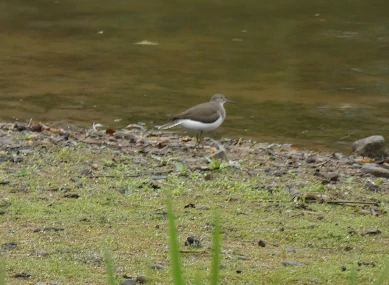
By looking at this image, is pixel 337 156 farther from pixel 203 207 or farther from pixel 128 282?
pixel 128 282

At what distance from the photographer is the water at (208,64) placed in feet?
32.9

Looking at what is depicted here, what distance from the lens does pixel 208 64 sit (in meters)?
12.7

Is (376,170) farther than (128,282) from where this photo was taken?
Yes

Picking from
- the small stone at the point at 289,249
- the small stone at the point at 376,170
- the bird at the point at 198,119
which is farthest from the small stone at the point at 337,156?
the small stone at the point at 289,249

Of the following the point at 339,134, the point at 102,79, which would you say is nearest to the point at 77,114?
the point at 102,79

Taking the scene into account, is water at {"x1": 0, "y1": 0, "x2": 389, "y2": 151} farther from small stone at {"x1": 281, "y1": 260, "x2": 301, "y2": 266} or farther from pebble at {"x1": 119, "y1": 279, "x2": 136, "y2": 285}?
pebble at {"x1": 119, "y1": 279, "x2": 136, "y2": 285}

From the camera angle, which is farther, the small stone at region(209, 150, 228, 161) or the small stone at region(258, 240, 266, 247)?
the small stone at region(209, 150, 228, 161)

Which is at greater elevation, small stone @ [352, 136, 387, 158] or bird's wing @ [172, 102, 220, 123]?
bird's wing @ [172, 102, 220, 123]

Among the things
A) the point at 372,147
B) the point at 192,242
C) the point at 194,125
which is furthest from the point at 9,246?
the point at 372,147

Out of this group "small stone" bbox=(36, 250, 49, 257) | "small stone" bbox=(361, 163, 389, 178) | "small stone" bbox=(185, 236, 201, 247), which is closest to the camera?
"small stone" bbox=(36, 250, 49, 257)

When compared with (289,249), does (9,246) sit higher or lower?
higher

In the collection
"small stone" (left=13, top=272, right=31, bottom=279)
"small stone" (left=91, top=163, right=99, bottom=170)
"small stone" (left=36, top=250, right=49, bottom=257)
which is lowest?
"small stone" (left=91, top=163, right=99, bottom=170)

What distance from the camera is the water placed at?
1002cm

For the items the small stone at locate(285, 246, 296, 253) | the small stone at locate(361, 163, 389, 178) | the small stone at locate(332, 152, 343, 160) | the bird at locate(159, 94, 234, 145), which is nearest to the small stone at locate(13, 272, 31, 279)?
the small stone at locate(285, 246, 296, 253)
